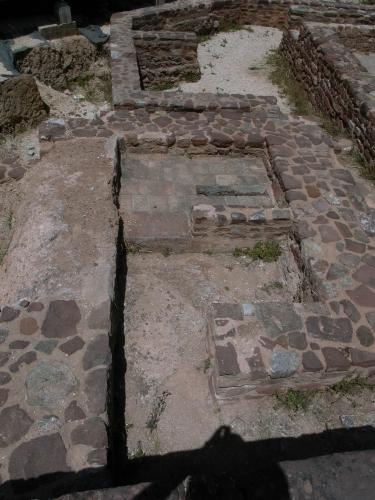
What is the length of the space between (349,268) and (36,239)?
142 inches

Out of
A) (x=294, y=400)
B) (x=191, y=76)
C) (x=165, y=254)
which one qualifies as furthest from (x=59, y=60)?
(x=294, y=400)

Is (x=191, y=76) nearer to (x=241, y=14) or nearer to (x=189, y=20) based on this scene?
(x=189, y=20)

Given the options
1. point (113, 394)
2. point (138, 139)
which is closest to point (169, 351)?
point (113, 394)

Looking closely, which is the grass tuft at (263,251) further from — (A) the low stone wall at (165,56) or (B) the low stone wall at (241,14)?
(B) the low stone wall at (241,14)

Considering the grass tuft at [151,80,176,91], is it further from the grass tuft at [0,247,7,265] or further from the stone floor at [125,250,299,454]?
the grass tuft at [0,247,7,265]

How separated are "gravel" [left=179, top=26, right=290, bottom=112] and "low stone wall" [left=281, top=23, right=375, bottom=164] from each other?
0.72m

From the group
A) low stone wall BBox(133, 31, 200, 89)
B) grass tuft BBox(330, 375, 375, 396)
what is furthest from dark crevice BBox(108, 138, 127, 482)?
low stone wall BBox(133, 31, 200, 89)

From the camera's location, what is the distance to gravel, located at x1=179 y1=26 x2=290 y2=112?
9.28m

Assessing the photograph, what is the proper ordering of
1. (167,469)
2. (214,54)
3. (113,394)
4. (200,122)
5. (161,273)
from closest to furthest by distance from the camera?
(167,469) < (113,394) < (161,273) < (200,122) < (214,54)

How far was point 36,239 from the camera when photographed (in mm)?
4582

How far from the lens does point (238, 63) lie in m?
10.1

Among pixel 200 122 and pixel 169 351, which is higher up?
pixel 200 122

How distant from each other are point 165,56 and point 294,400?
26.9 feet

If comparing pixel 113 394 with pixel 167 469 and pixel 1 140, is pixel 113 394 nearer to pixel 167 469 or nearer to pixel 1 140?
pixel 167 469
